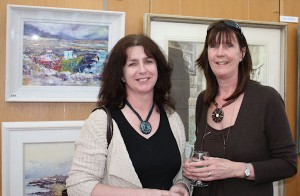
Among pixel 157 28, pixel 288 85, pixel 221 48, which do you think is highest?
pixel 157 28

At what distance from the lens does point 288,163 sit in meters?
1.36

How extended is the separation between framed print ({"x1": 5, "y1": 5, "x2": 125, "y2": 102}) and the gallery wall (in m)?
0.05

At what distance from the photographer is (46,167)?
71.6 inches

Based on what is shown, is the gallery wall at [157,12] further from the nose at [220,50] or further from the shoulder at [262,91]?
the shoulder at [262,91]

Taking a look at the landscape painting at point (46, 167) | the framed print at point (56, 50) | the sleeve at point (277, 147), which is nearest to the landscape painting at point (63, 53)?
the framed print at point (56, 50)

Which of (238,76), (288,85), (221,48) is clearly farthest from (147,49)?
(288,85)

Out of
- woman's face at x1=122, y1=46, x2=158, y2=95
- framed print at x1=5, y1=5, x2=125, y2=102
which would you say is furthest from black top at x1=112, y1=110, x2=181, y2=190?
framed print at x1=5, y1=5, x2=125, y2=102

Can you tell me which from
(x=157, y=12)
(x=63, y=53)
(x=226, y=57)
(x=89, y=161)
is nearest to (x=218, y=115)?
(x=226, y=57)

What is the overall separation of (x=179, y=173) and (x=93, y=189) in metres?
0.40

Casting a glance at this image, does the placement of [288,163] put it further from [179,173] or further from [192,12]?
[192,12]

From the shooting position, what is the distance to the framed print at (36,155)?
68.4 inches

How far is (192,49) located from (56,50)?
0.82 m

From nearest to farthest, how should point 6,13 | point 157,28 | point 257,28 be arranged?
1. point 6,13
2. point 157,28
3. point 257,28

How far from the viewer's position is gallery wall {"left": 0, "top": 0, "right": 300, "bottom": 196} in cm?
176
